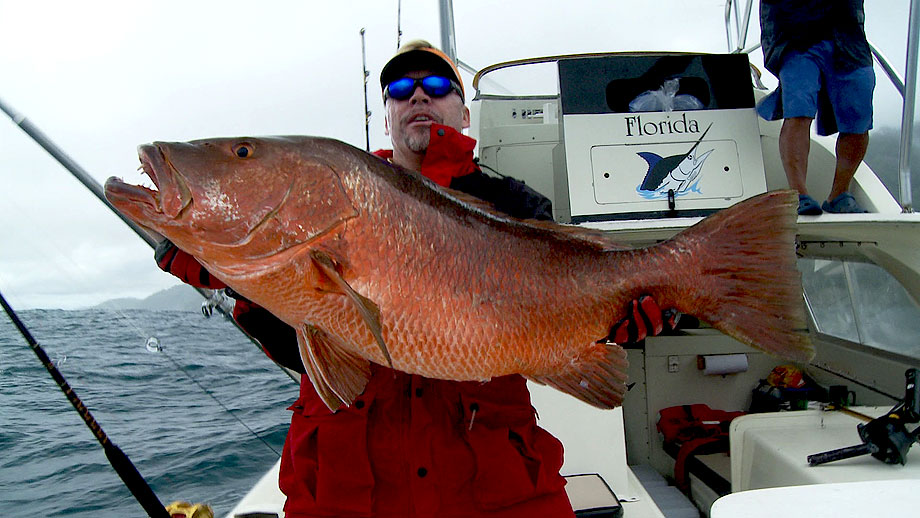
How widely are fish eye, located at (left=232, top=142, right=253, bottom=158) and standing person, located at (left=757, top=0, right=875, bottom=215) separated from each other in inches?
128

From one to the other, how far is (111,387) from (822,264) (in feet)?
22.4

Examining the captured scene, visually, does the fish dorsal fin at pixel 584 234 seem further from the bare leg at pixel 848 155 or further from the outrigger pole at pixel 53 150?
the bare leg at pixel 848 155

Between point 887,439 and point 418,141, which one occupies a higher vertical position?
point 418,141

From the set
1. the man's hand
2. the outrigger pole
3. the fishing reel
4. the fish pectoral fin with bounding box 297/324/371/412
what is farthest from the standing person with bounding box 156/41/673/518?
the fishing reel

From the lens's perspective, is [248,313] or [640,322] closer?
[640,322]

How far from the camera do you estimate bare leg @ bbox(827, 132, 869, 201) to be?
3.77 meters

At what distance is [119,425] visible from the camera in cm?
525

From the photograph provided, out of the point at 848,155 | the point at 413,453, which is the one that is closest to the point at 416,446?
the point at 413,453

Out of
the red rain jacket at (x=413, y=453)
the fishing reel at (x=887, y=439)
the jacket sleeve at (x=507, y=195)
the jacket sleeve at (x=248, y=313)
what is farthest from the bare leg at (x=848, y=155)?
the jacket sleeve at (x=248, y=313)

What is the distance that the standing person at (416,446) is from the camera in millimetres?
1713

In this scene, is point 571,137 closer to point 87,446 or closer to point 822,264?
point 822,264

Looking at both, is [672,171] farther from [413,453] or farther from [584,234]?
[413,453]

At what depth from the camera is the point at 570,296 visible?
160cm

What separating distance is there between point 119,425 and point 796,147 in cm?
579
